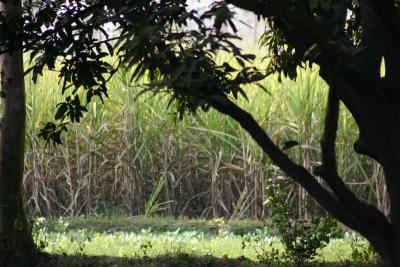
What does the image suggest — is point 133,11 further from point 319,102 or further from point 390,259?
point 319,102

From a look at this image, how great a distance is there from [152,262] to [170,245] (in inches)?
54.6

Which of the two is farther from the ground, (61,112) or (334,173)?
(61,112)

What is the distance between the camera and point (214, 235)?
9.80m

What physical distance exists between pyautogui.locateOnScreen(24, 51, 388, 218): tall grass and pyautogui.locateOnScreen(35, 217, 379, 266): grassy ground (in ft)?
1.95

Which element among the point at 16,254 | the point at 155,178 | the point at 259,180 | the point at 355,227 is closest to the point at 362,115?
the point at 355,227

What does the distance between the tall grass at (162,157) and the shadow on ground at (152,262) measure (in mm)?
3814

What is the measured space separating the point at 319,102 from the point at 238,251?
3.51 meters

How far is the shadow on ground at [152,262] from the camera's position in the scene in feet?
21.8

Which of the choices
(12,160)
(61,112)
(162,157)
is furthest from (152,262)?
(162,157)

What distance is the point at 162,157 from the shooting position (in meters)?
11.3

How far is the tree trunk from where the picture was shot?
6480mm

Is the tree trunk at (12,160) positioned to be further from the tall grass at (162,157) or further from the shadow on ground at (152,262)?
the tall grass at (162,157)

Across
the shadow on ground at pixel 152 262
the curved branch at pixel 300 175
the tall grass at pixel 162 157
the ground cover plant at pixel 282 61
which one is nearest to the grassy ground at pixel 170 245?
the shadow on ground at pixel 152 262

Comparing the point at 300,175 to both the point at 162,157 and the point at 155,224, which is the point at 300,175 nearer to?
the point at 155,224
